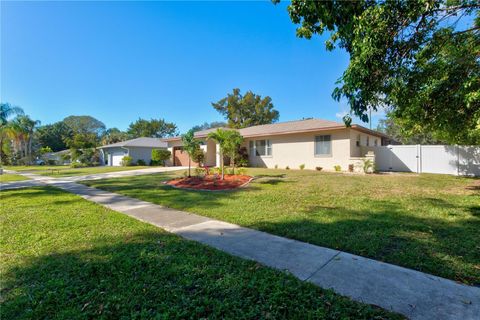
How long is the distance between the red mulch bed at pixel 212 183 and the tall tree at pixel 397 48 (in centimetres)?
A: 626

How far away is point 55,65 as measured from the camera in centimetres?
1427

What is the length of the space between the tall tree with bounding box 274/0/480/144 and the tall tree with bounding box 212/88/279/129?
1387 inches

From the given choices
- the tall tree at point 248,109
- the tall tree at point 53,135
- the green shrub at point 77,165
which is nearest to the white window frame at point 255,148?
the tall tree at point 248,109

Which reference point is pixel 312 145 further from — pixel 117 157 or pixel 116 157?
pixel 116 157

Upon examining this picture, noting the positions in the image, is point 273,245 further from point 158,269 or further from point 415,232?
point 415,232

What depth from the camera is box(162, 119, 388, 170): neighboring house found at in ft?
50.6

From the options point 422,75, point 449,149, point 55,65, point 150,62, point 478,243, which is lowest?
point 478,243

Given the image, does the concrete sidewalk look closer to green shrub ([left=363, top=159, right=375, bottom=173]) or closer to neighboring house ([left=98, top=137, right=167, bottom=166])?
green shrub ([left=363, top=159, right=375, bottom=173])

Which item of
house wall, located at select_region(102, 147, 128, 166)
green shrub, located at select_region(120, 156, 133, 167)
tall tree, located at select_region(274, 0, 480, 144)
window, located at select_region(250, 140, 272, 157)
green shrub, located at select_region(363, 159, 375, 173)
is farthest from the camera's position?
house wall, located at select_region(102, 147, 128, 166)

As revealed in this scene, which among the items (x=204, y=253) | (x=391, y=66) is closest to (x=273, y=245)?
(x=204, y=253)

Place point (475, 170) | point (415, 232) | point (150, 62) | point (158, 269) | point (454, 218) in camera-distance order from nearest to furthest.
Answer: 1. point (158, 269)
2. point (415, 232)
3. point (454, 218)
4. point (475, 170)
5. point (150, 62)

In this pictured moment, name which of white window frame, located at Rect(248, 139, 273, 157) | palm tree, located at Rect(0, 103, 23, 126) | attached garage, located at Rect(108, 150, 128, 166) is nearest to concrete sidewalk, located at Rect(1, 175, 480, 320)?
white window frame, located at Rect(248, 139, 273, 157)

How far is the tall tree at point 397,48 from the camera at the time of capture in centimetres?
407

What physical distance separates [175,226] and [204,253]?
5.67ft
